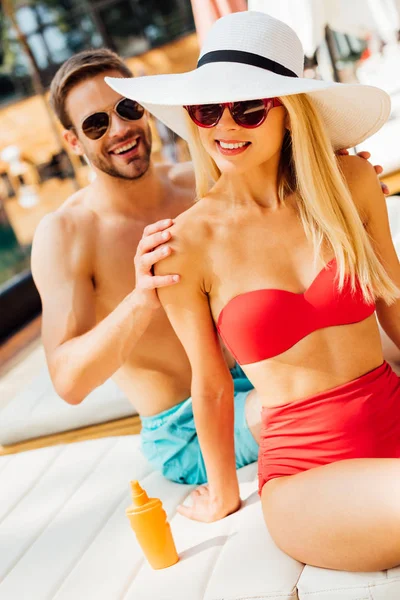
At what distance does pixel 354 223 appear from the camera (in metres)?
1.77

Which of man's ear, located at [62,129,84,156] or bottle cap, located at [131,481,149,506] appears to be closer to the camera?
bottle cap, located at [131,481,149,506]

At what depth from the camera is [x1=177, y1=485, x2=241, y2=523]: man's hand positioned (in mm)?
1997

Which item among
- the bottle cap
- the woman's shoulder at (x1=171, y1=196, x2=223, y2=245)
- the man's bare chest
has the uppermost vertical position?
the woman's shoulder at (x1=171, y1=196, x2=223, y2=245)

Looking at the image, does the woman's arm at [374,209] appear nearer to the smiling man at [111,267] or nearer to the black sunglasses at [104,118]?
the smiling man at [111,267]

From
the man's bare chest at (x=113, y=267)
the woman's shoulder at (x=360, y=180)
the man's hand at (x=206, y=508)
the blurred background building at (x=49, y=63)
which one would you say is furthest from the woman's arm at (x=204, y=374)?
the blurred background building at (x=49, y=63)

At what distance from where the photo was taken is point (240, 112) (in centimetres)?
163

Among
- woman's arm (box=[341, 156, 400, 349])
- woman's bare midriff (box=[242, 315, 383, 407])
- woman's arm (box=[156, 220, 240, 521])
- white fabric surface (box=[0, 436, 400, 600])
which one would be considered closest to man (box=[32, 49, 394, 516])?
white fabric surface (box=[0, 436, 400, 600])

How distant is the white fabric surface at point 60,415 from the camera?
2.90 metres

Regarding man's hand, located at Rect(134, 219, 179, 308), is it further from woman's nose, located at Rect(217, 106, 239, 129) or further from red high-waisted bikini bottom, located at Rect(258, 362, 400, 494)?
red high-waisted bikini bottom, located at Rect(258, 362, 400, 494)

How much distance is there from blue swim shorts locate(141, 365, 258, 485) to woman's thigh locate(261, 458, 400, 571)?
0.64 m

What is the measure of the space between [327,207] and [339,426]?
552 millimetres

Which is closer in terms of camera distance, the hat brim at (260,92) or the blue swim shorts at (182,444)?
the hat brim at (260,92)

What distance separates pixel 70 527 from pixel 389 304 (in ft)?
4.13

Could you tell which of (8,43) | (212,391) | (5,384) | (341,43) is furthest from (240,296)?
(8,43)
